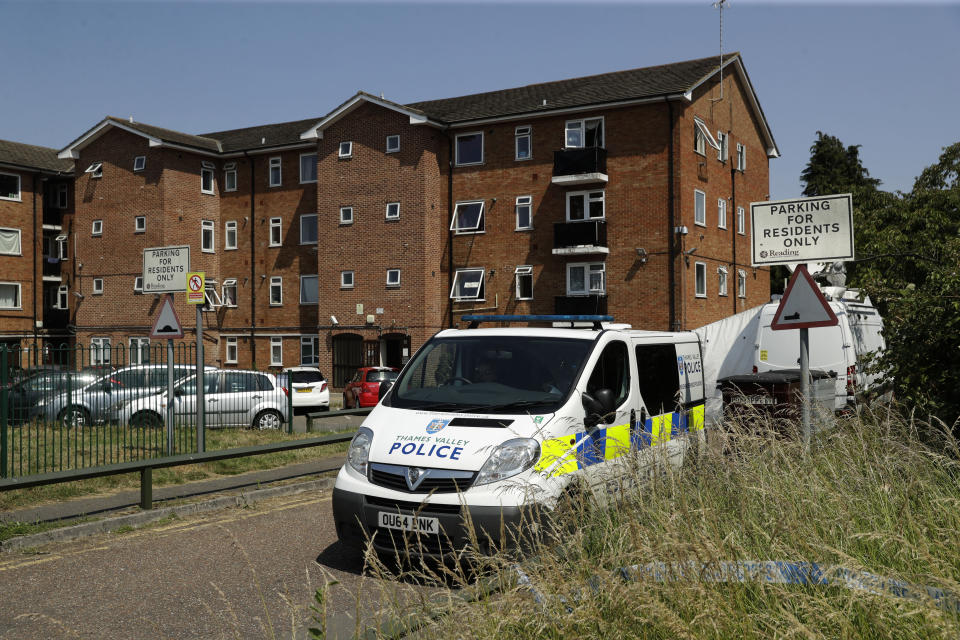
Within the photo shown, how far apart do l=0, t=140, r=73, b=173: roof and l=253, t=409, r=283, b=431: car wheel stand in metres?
33.4

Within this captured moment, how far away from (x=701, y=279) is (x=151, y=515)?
2689cm

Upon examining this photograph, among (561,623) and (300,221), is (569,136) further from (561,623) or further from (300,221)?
(561,623)

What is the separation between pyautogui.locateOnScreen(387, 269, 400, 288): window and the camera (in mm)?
35750

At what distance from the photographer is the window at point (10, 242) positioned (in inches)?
1686

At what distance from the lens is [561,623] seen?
3561mm

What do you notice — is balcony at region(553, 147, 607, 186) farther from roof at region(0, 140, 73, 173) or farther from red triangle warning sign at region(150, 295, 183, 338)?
roof at region(0, 140, 73, 173)

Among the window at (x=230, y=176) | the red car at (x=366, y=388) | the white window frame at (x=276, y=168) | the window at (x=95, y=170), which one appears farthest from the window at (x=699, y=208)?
the window at (x=95, y=170)

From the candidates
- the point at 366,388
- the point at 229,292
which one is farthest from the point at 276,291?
the point at 366,388

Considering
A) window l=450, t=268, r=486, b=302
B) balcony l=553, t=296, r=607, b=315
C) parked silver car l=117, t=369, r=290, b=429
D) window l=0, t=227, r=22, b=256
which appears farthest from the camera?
window l=0, t=227, r=22, b=256

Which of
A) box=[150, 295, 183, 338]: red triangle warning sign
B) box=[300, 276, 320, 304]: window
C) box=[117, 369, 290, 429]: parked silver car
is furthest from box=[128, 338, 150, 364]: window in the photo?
box=[300, 276, 320, 304]: window

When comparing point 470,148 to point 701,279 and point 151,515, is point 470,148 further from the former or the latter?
point 151,515

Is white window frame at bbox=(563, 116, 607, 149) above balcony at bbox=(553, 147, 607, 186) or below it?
above

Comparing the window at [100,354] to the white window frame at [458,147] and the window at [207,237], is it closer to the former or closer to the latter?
the white window frame at [458,147]

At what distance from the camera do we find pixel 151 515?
8586mm
